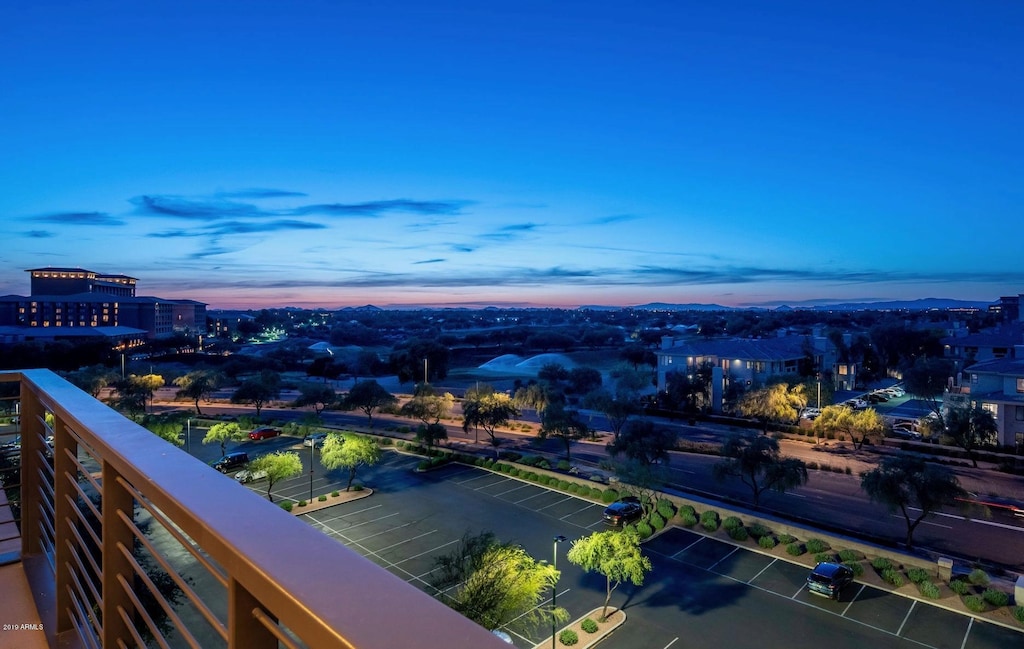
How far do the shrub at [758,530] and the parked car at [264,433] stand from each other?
25899 mm

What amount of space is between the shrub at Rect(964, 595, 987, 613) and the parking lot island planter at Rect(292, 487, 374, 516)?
1902 centimetres

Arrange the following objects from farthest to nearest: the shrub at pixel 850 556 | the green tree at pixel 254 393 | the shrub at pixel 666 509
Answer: the green tree at pixel 254 393
the shrub at pixel 666 509
the shrub at pixel 850 556

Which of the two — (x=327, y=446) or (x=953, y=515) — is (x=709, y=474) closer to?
(x=953, y=515)

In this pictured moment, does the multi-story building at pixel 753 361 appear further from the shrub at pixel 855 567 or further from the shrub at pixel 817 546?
the shrub at pixel 855 567

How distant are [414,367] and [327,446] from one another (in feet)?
117

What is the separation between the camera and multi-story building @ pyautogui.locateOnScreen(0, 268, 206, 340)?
3302 inches

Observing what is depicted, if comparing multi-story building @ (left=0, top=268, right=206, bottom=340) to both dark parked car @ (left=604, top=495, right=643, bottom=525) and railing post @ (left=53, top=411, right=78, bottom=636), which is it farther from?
railing post @ (left=53, top=411, right=78, bottom=636)

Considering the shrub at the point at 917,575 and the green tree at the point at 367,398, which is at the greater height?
the green tree at the point at 367,398

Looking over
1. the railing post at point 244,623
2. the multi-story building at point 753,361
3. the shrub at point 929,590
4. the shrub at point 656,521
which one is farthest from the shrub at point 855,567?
the multi-story building at point 753,361

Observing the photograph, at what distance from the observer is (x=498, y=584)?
40.8 ft

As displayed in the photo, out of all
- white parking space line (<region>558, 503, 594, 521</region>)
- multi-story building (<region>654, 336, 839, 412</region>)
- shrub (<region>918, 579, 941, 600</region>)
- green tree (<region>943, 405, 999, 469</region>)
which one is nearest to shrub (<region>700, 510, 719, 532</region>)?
white parking space line (<region>558, 503, 594, 521</region>)

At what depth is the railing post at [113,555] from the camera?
206cm

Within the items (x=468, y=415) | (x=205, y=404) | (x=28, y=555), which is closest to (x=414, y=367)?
(x=205, y=404)

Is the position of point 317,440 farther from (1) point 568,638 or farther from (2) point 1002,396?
(2) point 1002,396
